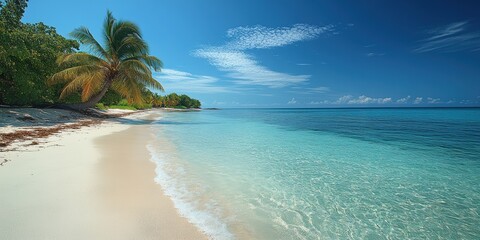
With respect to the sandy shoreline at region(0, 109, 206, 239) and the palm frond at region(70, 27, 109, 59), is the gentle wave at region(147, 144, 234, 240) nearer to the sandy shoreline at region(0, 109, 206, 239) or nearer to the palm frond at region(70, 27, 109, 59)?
the sandy shoreline at region(0, 109, 206, 239)

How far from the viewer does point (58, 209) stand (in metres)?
3.13

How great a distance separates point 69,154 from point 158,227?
5138 mm

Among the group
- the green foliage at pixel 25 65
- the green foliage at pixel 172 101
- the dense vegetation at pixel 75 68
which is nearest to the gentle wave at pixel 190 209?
the green foliage at pixel 25 65

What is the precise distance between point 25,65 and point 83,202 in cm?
1587

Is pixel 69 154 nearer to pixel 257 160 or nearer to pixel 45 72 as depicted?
pixel 257 160

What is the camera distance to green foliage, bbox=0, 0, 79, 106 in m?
11.9

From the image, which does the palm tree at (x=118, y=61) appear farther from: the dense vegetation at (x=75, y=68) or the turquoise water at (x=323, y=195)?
the turquoise water at (x=323, y=195)

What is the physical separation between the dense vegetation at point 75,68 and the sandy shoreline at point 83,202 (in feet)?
39.7

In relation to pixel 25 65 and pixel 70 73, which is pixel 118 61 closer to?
pixel 70 73

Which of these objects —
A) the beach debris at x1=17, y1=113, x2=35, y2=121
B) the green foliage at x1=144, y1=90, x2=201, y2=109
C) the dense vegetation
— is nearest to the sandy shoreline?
the beach debris at x1=17, y1=113, x2=35, y2=121

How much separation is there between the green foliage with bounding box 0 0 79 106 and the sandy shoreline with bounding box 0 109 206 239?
9370 millimetres

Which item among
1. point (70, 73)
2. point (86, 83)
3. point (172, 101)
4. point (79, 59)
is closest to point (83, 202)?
point (86, 83)

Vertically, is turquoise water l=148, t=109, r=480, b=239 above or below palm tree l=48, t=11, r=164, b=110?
below

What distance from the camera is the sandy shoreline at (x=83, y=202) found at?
8.78 ft
